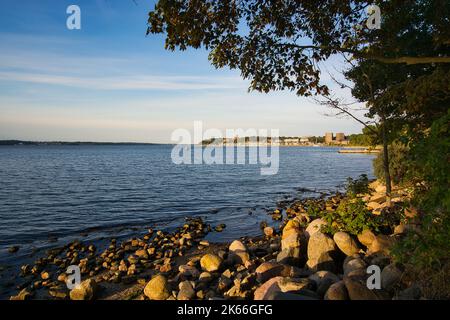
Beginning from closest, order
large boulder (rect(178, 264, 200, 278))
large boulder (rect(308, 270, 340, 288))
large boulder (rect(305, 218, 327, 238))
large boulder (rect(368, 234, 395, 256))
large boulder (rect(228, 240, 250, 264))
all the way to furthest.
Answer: large boulder (rect(308, 270, 340, 288)) → large boulder (rect(368, 234, 395, 256)) → large boulder (rect(178, 264, 200, 278)) → large boulder (rect(228, 240, 250, 264)) → large boulder (rect(305, 218, 327, 238))

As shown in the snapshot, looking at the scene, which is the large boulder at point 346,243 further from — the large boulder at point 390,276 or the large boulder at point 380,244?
the large boulder at point 390,276

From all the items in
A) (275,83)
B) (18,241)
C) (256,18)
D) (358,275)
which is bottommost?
(18,241)

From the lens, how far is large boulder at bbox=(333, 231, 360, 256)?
8.95 metres

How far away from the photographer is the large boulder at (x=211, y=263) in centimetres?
954

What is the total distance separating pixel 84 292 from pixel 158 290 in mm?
2268

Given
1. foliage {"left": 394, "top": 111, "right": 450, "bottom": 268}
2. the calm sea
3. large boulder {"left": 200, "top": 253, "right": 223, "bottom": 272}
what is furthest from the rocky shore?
the calm sea

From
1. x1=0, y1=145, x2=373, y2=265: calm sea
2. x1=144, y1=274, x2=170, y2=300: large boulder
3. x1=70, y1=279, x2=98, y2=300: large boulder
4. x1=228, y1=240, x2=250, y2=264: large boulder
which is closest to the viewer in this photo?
x1=144, y1=274, x2=170, y2=300: large boulder

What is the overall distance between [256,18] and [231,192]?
76.5 feet

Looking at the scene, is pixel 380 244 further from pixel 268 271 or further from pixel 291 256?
pixel 268 271

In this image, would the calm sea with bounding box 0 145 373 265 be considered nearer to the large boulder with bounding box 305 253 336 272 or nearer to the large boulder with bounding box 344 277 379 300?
the large boulder with bounding box 305 253 336 272

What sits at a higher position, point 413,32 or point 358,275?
point 413,32
